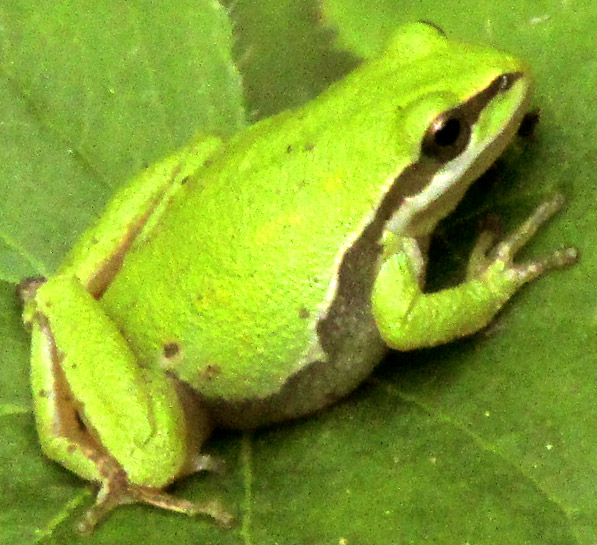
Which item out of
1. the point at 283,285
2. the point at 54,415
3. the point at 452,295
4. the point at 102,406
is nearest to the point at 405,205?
the point at 452,295

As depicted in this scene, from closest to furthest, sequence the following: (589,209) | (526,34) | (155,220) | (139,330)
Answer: (589,209)
(526,34)
(139,330)
(155,220)

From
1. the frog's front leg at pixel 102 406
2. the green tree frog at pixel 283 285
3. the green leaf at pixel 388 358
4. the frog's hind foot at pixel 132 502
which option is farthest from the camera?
the frog's front leg at pixel 102 406

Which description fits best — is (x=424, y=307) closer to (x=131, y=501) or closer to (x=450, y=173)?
(x=450, y=173)

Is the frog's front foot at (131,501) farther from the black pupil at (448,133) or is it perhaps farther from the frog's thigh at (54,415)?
the black pupil at (448,133)

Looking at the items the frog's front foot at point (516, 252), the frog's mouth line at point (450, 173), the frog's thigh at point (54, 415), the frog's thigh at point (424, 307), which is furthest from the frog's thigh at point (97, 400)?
the frog's front foot at point (516, 252)

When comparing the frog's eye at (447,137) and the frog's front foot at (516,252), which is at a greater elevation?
the frog's eye at (447,137)

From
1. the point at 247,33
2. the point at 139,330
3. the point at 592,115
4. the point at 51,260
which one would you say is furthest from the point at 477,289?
the point at 51,260

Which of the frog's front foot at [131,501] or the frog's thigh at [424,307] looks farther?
the frog's thigh at [424,307]

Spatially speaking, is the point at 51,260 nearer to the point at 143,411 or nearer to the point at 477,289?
the point at 143,411
